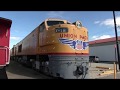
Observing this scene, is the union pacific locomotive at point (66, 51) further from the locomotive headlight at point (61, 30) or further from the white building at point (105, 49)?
the white building at point (105, 49)

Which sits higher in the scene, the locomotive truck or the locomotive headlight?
the locomotive headlight

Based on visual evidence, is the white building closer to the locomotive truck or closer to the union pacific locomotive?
the union pacific locomotive

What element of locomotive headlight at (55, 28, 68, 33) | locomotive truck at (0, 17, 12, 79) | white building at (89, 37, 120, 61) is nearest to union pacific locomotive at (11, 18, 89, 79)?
locomotive headlight at (55, 28, 68, 33)

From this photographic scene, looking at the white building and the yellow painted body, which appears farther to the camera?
the white building

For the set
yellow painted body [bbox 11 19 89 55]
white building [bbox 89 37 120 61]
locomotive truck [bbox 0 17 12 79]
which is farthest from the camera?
white building [bbox 89 37 120 61]

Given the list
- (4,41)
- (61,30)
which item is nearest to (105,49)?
(61,30)

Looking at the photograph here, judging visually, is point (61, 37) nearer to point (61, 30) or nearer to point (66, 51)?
point (61, 30)

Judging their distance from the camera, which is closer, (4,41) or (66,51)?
(4,41)

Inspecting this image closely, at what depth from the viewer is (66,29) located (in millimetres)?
10609

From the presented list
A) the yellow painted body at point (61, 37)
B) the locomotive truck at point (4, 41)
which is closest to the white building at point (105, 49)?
the yellow painted body at point (61, 37)
